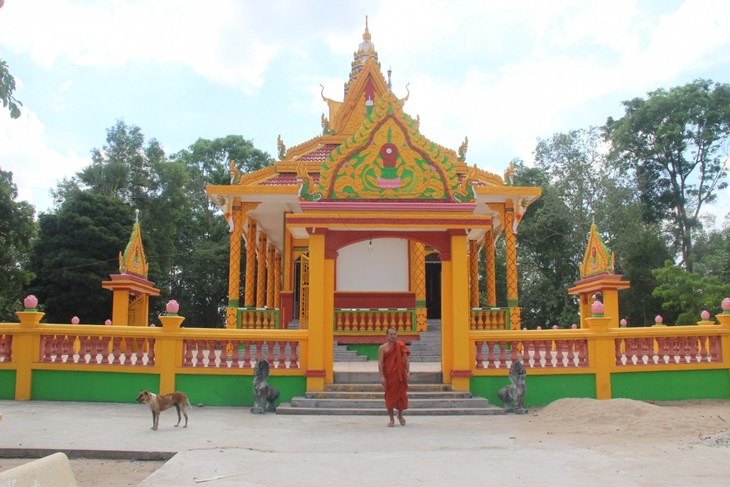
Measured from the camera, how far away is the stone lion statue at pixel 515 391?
8.87m

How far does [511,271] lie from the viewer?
599 inches

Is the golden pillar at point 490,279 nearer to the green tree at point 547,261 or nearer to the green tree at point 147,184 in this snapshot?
the green tree at point 547,261

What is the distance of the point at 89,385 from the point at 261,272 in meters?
8.70

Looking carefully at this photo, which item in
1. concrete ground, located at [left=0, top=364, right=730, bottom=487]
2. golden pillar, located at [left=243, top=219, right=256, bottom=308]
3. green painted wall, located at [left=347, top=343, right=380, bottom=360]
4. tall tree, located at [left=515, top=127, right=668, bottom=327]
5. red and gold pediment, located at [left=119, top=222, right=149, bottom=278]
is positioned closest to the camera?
concrete ground, located at [left=0, top=364, right=730, bottom=487]

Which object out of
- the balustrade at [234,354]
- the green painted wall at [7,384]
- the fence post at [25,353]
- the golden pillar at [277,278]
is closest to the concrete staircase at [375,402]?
the balustrade at [234,354]

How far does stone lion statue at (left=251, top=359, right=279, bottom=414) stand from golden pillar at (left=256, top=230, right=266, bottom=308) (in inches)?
349

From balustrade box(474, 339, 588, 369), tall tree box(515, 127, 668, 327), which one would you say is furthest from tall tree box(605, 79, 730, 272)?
balustrade box(474, 339, 588, 369)

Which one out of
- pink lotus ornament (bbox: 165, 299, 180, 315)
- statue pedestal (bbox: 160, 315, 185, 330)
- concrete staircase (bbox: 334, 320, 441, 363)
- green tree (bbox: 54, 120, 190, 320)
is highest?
green tree (bbox: 54, 120, 190, 320)

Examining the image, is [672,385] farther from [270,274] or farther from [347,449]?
[270,274]

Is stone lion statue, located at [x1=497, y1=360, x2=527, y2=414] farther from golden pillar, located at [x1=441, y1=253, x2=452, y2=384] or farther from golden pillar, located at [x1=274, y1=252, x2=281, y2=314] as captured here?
golden pillar, located at [x1=274, y1=252, x2=281, y2=314]

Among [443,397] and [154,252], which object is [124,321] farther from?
[154,252]

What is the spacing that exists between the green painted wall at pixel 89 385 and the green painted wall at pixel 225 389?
0.47m

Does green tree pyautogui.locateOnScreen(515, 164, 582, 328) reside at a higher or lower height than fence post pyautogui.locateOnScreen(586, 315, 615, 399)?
higher

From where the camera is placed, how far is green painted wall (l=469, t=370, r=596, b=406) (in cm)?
934
